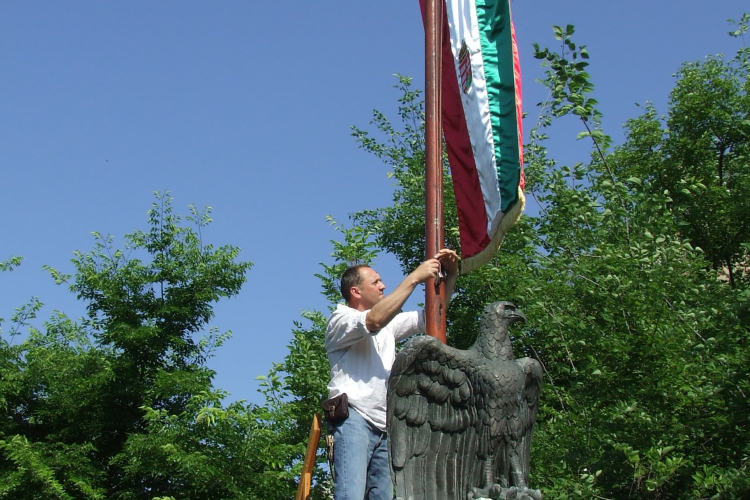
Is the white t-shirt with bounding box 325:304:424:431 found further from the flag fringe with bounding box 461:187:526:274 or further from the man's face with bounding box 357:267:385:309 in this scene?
the flag fringe with bounding box 461:187:526:274

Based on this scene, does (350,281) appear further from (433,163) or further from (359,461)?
(359,461)

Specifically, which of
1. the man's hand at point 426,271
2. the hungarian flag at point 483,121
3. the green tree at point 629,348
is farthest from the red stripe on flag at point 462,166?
the green tree at point 629,348

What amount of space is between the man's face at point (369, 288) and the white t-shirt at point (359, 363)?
17 centimetres

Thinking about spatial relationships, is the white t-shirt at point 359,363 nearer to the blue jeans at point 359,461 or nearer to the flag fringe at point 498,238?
the blue jeans at point 359,461

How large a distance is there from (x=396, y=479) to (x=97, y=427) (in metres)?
10.4

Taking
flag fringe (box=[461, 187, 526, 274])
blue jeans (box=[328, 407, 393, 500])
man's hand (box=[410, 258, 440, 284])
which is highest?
flag fringe (box=[461, 187, 526, 274])

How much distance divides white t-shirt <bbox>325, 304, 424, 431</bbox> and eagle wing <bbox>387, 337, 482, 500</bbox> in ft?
0.80

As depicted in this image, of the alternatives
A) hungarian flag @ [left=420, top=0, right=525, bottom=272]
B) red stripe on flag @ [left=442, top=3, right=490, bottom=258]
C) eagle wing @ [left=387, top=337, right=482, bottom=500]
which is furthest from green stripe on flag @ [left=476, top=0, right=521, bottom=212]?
eagle wing @ [left=387, top=337, right=482, bottom=500]

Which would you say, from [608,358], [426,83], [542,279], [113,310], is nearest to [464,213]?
[426,83]

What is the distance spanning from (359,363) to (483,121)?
56.8 inches

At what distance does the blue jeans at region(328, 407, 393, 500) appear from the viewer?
13.6ft

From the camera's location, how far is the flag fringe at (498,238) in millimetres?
4458

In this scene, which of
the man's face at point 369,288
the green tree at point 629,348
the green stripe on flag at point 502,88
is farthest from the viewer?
the green tree at point 629,348

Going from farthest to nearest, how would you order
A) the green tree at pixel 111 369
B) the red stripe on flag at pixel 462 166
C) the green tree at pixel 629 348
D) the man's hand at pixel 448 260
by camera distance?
1. the green tree at pixel 111 369
2. the green tree at pixel 629 348
3. the red stripe on flag at pixel 462 166
4. the man's hand at pixel 448 260
